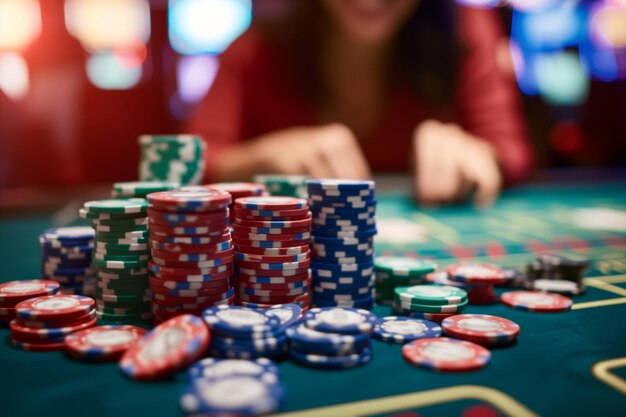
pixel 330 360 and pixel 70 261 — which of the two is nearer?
pixel 330 360

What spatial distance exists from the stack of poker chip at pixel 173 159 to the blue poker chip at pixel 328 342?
5.24 ft

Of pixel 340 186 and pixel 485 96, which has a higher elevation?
pixel 485 96

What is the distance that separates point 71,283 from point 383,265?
1383 mm

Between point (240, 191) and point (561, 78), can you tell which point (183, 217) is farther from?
point (561, 78)

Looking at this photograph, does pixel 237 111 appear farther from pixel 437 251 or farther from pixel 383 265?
pixel 383 265

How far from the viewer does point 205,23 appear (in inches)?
350

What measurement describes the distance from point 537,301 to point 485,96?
12.4 feet

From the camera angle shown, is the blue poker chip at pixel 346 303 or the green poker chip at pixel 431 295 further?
the blue poker chip at pixel 346 303

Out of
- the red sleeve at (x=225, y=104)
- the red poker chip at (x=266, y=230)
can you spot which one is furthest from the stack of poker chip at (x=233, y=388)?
the red sleeve at (x=225, y=104)

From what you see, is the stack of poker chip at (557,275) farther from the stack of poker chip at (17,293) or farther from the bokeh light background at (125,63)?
the bokeh light background at (125,63)

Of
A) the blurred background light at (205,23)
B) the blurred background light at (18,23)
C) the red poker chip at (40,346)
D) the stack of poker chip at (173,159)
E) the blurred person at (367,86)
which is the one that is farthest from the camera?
the blurred background light at (205,23)

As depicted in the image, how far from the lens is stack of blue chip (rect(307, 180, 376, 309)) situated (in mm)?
2154

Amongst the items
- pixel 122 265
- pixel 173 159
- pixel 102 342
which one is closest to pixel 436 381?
pixel 102 342

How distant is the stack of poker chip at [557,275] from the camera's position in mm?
2363
